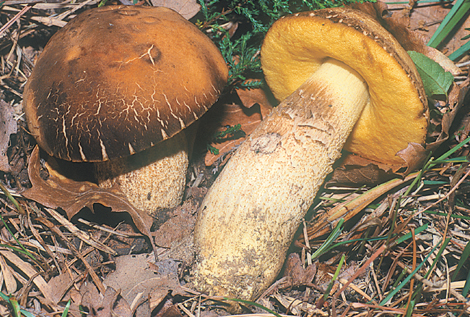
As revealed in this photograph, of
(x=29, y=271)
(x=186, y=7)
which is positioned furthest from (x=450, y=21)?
(x=29, y=271)

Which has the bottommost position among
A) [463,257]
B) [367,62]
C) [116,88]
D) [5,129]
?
[463,257]

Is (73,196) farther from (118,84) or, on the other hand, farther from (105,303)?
(118,84)

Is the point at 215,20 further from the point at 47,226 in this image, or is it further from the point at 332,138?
the point at 47,226

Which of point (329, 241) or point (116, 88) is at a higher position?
point (116, 88)

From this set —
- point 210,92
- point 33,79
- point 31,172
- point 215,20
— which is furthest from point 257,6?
point 31,172

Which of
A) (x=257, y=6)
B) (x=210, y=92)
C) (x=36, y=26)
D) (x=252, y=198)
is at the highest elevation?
(x=257, y=6)

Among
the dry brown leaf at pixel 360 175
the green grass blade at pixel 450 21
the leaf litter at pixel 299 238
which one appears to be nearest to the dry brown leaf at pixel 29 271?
the leaf litter at pixel 299 238
